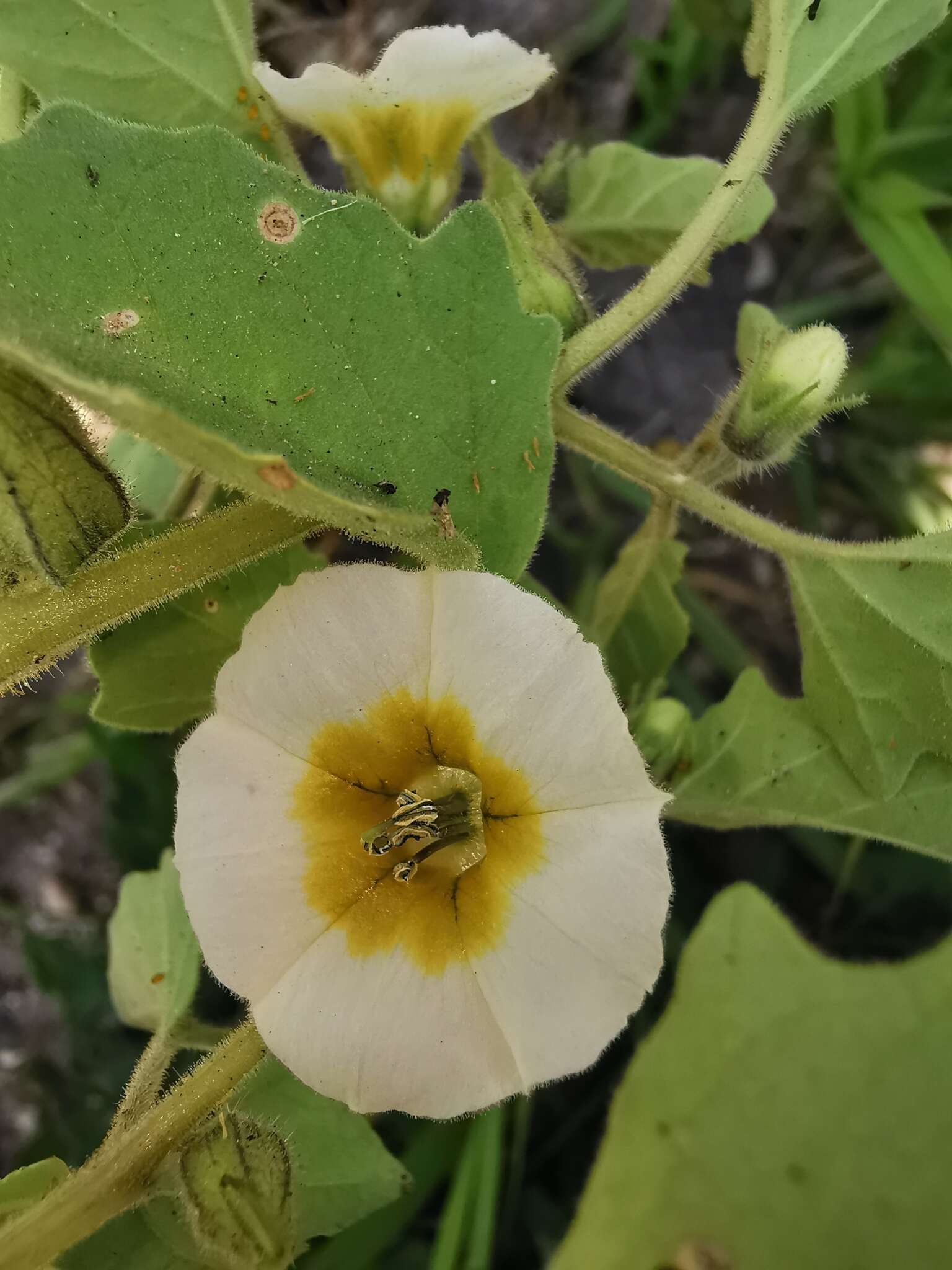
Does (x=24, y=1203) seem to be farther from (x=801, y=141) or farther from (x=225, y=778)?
(x=801, y=141)

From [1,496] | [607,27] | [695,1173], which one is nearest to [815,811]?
[695,1173]

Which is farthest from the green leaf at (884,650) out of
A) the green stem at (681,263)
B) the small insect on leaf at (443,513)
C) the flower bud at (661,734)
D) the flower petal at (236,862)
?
the flower petal at (236,862)

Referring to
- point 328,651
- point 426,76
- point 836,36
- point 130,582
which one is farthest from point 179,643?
point 836,36

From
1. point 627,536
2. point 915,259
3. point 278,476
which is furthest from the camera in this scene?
point 627,536

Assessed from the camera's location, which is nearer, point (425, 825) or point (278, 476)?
point (278, 476)

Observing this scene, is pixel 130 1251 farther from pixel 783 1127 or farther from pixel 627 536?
pixel 627 536

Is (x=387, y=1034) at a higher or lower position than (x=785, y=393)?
lower
